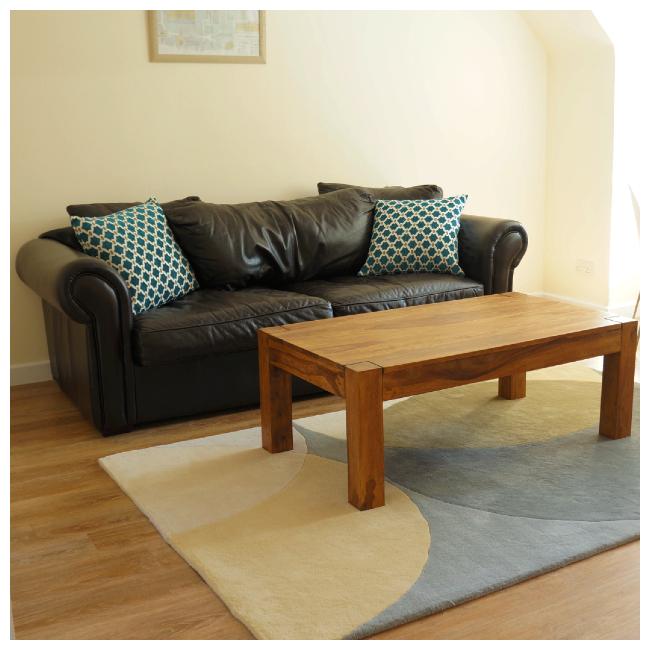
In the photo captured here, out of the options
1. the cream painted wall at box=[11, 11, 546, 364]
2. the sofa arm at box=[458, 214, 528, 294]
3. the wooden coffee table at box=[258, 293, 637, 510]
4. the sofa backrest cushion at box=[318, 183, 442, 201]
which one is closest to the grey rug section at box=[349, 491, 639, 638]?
the wooden coffee table at box=[258, 293, 637, 510]

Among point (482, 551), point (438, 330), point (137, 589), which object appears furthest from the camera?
point (438, 330)

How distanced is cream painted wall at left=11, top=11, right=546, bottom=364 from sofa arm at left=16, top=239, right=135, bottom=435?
0.76m

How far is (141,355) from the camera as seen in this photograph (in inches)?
129

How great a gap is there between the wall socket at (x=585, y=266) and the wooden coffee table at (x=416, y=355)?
1.99 m

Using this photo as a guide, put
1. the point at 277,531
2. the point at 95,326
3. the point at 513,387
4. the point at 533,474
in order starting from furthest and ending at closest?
1. the point at 513,387
2. the point at 95,326
3. the point at 533,474
4. the point at 277,531

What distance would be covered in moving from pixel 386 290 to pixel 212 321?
87cm

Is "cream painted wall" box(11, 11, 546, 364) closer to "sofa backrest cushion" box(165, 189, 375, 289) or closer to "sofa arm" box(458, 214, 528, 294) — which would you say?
"sofa backrest cushion" box(165, 189, 375, 289)

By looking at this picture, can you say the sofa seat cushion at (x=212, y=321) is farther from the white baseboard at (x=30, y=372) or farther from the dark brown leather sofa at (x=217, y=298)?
the white baseboard at (x=30, y=372)

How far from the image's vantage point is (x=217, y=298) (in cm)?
360

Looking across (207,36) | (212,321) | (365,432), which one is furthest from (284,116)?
(365,432)

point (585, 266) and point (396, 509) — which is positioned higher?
Result: point (585, 266)

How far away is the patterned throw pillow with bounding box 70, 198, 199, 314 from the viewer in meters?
3.42

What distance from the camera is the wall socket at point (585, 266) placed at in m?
5.24

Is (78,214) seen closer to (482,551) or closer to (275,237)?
(275,237)
